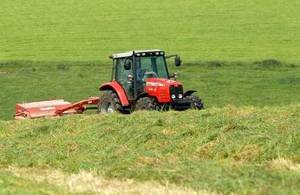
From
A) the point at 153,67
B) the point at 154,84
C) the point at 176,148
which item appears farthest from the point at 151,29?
the point at 176,148

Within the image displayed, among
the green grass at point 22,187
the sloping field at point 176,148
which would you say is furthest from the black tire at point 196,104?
the green grass at point 22,187

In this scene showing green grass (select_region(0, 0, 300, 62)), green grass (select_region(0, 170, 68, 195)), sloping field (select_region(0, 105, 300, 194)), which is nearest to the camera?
green grass (select_region(0, 170, 68, 195))

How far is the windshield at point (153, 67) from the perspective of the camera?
19750mm

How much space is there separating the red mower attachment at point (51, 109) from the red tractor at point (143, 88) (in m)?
0.71

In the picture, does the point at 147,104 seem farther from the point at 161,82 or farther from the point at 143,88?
the point at 143,88

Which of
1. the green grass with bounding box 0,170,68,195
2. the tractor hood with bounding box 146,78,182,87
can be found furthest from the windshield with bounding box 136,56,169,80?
the green grass with bounding box 0,170,68,195

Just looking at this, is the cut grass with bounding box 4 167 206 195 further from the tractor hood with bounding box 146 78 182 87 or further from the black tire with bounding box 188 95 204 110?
the black tire with bounding box 188 95 204 110

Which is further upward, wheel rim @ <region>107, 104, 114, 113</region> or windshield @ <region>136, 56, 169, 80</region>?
windshield @ <region>136, 56, 169, 80</region>

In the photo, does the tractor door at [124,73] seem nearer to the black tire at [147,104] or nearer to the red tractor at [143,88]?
the red tractor at [143,88]

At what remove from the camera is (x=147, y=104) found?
18.7 m

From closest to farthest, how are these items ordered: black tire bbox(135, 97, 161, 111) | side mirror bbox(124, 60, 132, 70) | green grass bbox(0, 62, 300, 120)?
1. black tire bbox(135, 97, 161, 111)
2. side mirror bbox(124, 60, 132, 70)
3. green grass bbox(0, 62, 300, 120)

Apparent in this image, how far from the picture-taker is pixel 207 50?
40.1 metres

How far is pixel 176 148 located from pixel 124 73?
7.44 m

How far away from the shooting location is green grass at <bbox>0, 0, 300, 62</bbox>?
3983cm
